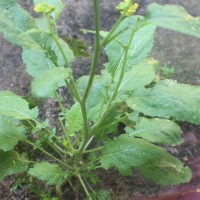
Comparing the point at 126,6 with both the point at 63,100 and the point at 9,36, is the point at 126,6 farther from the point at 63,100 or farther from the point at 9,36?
the point at 63,100

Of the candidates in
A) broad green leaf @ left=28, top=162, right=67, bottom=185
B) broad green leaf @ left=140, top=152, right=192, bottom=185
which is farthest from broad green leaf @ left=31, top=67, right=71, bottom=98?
broad green leaf @ left=140, top=152, right=192, bottom=185

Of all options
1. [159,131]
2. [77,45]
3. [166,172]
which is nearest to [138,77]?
[159,131]

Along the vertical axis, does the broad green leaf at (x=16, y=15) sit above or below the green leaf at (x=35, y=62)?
above

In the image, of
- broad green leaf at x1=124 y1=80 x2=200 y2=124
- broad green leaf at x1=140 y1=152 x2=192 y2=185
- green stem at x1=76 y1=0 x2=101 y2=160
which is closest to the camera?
green stem at x1=76 y1=0 x2=101 y2=160

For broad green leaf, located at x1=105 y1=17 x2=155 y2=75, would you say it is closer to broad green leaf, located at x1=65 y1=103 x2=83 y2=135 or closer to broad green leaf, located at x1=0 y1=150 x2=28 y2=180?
broad green leaf, located at x1=65 y1=103 x2=83 y2=135

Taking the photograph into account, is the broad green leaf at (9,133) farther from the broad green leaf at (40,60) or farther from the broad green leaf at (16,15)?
the broad green leaf at (16,15)

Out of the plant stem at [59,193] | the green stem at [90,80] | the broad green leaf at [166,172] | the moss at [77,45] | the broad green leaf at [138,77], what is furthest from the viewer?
the moss at [77,45]

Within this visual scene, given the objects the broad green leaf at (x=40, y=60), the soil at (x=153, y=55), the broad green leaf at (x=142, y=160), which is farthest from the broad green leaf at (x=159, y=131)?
the broad green leaf at (x=40, y=60)
